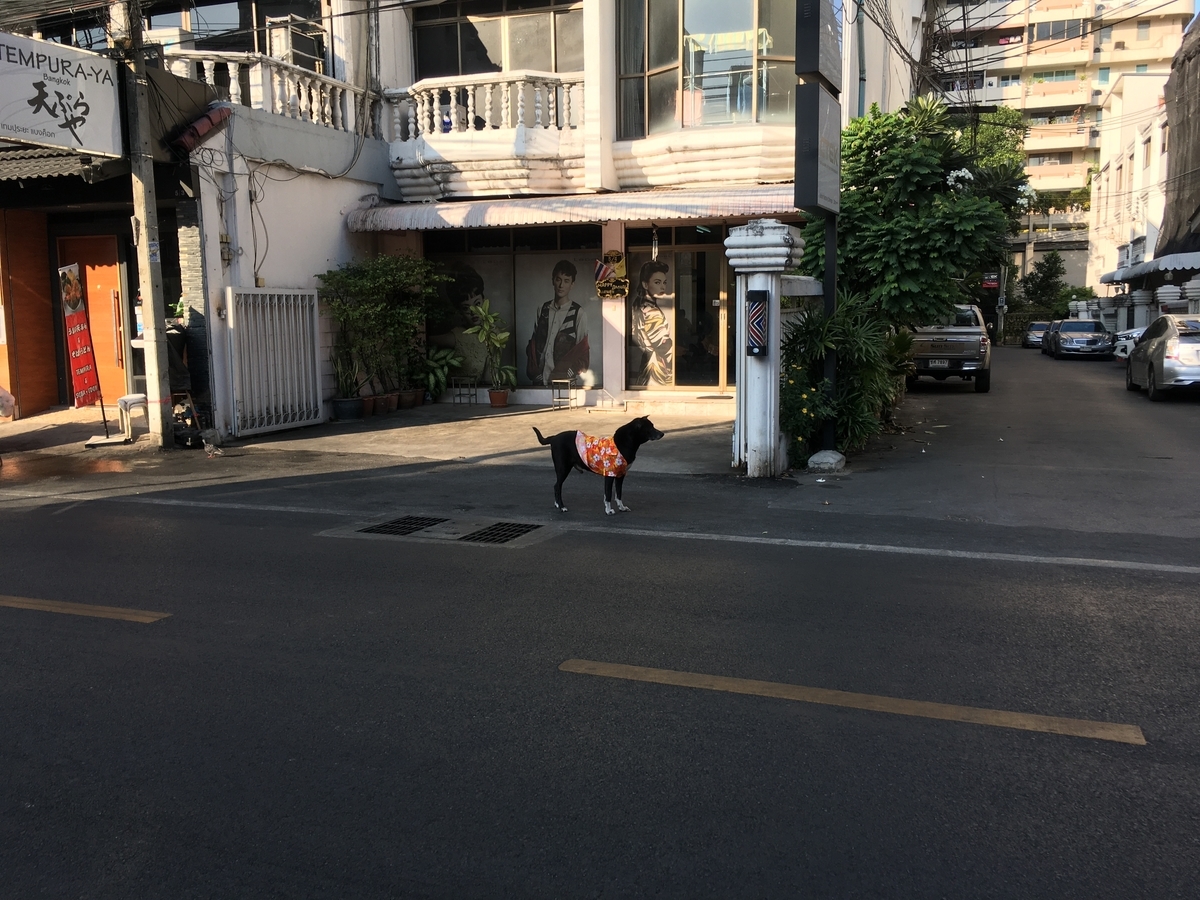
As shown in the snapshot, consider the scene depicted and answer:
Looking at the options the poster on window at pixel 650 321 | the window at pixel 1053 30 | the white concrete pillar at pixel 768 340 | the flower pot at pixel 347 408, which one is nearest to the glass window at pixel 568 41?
the poster on window at pixel 650 321

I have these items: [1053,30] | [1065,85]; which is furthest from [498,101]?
[1065,85]

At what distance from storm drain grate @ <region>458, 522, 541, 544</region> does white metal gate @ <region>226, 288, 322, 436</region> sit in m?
6.93

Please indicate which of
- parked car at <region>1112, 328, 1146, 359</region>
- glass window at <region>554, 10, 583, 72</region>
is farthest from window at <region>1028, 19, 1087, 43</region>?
glass window at <region>554, 10, 583, 72</region>

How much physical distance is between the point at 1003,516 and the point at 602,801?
248 inches

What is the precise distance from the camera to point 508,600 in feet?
20.6

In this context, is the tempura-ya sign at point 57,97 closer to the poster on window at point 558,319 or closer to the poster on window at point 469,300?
the poster on window at point 469,300

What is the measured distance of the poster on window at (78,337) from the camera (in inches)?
558

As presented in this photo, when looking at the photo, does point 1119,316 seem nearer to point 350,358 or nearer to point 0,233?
point 350,358

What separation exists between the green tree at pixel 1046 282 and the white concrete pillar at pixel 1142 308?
2116 cm

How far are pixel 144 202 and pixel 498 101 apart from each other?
6.60m

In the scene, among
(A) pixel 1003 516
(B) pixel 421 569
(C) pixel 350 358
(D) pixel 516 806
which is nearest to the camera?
(D) pixel 516 806

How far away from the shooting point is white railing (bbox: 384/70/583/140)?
16500 millimetres

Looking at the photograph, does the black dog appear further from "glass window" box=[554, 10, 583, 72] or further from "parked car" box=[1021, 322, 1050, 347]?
"parked car" box=[1021, 322, 1050, 347]

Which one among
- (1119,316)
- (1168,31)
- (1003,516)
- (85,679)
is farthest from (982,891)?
(1168,31)
